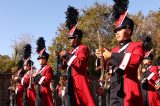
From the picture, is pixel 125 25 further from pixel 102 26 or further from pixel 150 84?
pixel 102 26

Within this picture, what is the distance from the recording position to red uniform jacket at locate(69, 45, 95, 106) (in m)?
9.48

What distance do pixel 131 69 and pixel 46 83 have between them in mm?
5926

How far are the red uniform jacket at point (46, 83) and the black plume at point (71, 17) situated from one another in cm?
147

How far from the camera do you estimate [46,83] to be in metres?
12.9

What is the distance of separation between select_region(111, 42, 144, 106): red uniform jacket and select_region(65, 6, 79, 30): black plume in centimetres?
468

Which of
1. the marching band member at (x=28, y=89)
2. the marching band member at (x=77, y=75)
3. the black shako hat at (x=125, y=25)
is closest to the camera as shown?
the black shako hat at (x=125, y=25)

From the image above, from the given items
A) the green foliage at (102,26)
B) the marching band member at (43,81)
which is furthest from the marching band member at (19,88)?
the green foliage at (102,26)

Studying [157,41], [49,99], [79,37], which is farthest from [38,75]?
[157,41]

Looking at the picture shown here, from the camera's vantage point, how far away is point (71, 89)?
31.3 feet

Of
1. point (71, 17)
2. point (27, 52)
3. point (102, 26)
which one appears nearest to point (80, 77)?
point (71, 17)

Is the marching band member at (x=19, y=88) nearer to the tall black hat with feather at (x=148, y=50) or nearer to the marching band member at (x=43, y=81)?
the marching band member at (x=43, y=81)

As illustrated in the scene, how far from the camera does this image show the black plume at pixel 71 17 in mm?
11984

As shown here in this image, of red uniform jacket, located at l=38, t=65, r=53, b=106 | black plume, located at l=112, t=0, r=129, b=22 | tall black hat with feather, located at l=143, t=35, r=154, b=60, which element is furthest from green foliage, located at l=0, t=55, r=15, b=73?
black plume, located at l=112, t=0, r=129, b=22

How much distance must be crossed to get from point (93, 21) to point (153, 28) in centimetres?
611
